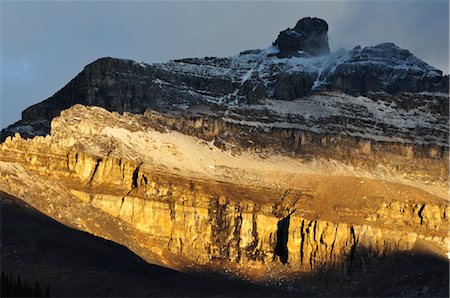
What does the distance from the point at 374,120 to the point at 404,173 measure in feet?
64.3

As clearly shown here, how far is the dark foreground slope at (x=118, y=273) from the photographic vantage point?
258 feet

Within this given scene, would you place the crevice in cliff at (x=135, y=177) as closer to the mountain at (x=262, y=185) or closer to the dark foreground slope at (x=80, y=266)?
the mountain at (x=262, y=185)

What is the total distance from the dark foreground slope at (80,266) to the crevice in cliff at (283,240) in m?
13.2

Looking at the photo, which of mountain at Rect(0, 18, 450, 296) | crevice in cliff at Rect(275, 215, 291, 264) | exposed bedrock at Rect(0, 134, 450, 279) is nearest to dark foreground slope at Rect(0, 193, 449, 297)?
mountain at Rect(0, 18, 450, 296)

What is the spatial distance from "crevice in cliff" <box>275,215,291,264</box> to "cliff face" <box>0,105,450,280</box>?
132 mm

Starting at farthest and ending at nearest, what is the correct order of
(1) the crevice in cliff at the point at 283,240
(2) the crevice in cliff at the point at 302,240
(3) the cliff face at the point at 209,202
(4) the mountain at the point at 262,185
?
1. (1) the crevice in cliff at the point at 283,240
2. (2) the crevice in cliff at the point at 302,240
3. (3) the cliff face at the point at 209,202
4. (4) the mountain at the point at 262,185

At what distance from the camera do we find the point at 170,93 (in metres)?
163

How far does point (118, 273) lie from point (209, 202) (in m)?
29.0

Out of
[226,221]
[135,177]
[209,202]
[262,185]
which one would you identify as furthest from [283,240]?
[135,177]

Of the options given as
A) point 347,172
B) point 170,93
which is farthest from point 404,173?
point 170,93

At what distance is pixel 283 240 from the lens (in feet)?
355

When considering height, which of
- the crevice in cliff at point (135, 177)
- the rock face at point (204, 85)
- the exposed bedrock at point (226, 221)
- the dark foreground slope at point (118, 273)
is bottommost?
the dark foreground slope at point (118, 273)

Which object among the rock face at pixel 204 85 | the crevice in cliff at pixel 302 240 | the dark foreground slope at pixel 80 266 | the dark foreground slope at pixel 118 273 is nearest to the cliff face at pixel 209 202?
the crevice in cliff at pixel 302 240

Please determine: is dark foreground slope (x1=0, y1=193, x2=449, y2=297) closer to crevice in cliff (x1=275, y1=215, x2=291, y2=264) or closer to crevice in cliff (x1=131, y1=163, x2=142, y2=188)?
crevice in cliff (x1=275, y1=215, x2=291, y2=264)
